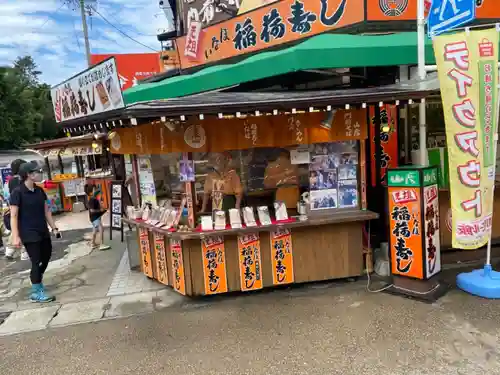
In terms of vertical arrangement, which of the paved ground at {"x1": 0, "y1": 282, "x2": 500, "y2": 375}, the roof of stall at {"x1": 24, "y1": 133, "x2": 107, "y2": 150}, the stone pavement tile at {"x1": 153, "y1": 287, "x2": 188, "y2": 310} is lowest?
the paved ground at {"x1": 0, "y1": 282, "x2": 500, "y2": 375}

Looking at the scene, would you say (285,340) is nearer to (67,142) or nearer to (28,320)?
(28,320)

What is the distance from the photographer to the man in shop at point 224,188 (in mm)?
5395

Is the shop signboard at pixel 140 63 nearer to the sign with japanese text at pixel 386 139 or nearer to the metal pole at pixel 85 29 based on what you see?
the metal pole at pixel 85 29

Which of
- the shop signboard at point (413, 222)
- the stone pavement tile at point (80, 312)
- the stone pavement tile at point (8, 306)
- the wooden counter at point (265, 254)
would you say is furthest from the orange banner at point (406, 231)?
the stone pavement tile at point (8, 306)

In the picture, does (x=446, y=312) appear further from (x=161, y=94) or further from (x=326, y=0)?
(x=161, y=94)

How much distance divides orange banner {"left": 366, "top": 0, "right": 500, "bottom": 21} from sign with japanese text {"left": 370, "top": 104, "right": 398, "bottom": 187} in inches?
58.6

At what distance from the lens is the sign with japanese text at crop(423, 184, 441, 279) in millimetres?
4930

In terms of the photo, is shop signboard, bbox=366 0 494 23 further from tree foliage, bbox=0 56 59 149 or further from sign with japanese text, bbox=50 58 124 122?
tree foliage, bbox=0 56 59 149

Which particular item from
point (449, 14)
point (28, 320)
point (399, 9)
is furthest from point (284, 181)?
point (28, 320)

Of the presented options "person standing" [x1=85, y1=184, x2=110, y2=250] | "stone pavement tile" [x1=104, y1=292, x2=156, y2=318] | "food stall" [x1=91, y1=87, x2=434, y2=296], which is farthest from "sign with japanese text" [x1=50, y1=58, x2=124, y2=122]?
"stone pavement tile" [x1=104, y1=292, x2=156, y2=318]

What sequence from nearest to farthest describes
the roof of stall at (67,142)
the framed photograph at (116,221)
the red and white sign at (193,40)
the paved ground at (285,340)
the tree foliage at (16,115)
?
1. the paved ground at (285,340)
2. the framed photograph at (116,221)
3. the red and white sign at (193,40)
4. the roof of stall at (67,142)
5. the tree foliage at (16,115)

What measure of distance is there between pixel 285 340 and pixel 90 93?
4.54 meters

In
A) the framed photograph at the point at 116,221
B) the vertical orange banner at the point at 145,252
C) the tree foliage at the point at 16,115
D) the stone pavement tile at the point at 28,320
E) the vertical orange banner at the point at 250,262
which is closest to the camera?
the stone pavement tile at the point at 28,320

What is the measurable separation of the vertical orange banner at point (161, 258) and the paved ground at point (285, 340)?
772 millimetres
